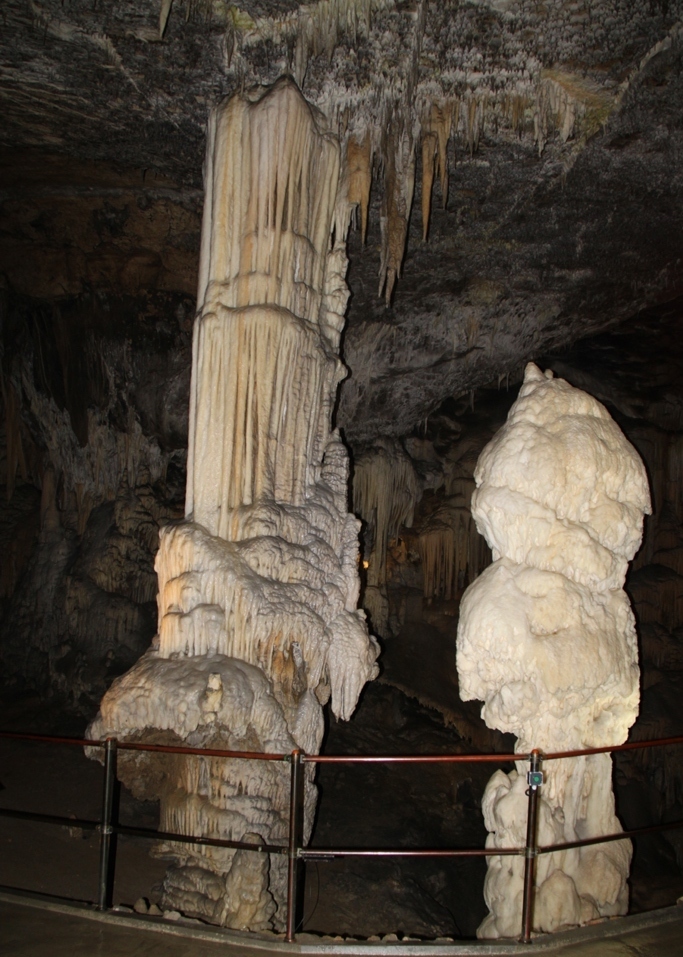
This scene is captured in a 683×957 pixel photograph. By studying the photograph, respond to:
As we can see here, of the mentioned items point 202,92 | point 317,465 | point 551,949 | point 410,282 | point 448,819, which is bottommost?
point 448,819

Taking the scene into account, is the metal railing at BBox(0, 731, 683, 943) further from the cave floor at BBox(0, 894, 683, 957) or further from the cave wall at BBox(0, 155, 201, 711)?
the cave wall at BBox(0, 155, 201, 711)

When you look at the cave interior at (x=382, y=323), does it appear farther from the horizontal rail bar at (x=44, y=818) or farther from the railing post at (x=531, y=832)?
the railing post at (x=531, y=832)

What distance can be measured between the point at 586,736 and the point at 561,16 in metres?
4.37

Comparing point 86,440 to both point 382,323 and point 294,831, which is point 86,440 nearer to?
point 382,323

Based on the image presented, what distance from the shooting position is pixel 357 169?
5.90 metres

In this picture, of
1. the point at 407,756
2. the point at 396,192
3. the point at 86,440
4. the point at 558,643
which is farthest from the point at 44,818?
the point at 86,440

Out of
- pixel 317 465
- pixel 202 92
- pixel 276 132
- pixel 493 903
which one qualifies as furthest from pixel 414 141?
pixel 493 903

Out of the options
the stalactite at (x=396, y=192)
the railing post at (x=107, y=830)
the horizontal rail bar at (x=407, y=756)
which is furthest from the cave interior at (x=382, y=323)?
the horizontal rail bar at (x=407, y=756)

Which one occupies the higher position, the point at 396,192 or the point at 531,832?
the point at 396,192

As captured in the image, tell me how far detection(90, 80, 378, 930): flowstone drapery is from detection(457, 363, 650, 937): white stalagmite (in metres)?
1.79

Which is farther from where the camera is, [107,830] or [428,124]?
[428,124]

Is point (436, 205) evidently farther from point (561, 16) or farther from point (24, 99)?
point (24, 99)

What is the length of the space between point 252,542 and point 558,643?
2311 millimetres

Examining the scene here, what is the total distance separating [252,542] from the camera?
5098 millimetres
